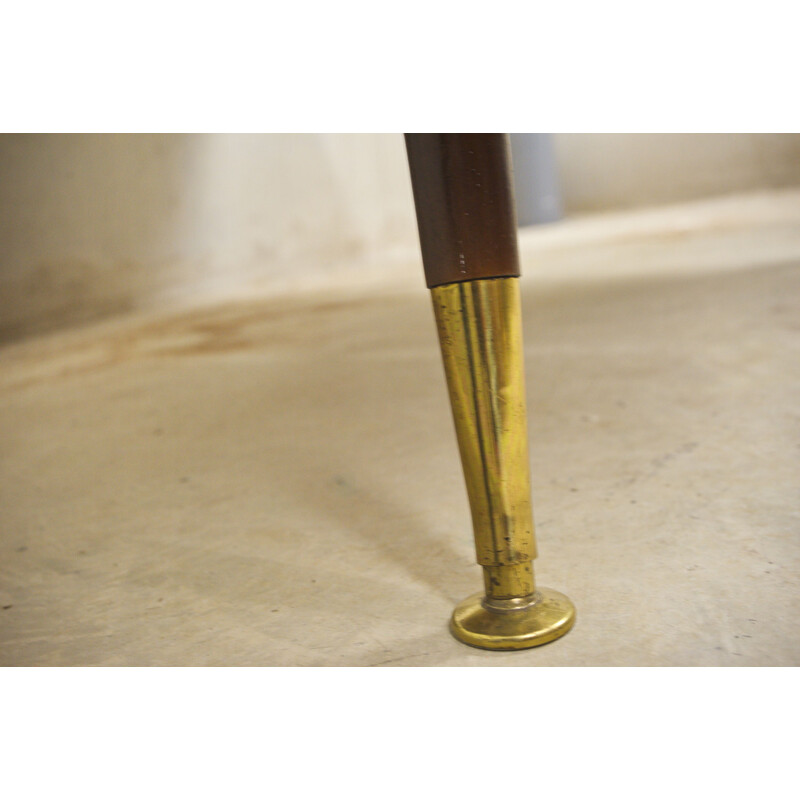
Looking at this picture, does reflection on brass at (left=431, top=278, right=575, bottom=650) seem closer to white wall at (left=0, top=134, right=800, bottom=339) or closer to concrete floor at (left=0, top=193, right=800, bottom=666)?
concrete floor at (left=0, top=193, right=800, bottom=666)

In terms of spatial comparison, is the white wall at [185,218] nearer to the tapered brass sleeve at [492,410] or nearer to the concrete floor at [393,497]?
the concrete floor at [393,497]

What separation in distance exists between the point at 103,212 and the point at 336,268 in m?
1.70

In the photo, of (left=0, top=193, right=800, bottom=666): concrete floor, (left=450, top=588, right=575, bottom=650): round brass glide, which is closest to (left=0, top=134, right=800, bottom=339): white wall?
(left=0, top=193, right=800, bottom=666): concrete floor

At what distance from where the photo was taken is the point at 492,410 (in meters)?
0.89

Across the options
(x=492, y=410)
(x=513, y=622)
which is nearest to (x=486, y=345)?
(x=492, y=410)

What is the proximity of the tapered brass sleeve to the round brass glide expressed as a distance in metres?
0.03

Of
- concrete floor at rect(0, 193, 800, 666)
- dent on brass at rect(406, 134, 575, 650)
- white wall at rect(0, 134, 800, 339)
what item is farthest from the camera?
white wall at rect(0, 134, 800, 339)

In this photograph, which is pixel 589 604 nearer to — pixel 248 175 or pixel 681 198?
pixel 248 175

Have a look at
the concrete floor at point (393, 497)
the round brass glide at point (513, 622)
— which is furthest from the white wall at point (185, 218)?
the round brass glide at point (513, 622)

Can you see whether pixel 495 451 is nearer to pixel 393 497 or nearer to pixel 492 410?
pixel 492 410

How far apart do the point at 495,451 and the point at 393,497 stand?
1.84 ft

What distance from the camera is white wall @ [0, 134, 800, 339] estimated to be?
452 cm

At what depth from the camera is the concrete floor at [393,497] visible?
1006 mm

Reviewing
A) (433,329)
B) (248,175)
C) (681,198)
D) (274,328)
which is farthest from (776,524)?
(681,198)
